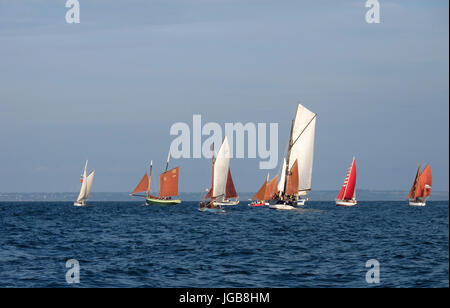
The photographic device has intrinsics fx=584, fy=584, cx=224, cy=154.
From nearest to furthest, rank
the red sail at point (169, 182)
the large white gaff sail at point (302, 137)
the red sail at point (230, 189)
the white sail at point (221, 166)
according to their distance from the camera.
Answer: the white sail at point (221, 166) → the large white gaff sail at point (302, 137) → the red sail at point (230, 189) → the red sail at point (169, 182)

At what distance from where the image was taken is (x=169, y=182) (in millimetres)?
144875

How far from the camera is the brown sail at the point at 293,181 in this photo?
97.6m

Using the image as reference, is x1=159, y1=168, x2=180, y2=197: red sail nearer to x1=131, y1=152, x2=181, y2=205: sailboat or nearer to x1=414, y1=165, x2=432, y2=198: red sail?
x1=131, y1=152, x2=181, y2=205: sailboat

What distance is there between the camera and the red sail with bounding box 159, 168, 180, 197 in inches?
5613

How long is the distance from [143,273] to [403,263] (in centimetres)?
1398

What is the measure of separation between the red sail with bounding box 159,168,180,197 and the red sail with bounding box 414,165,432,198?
204 feet

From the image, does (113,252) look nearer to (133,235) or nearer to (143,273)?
(143,273)

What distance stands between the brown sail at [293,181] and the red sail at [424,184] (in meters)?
59.1

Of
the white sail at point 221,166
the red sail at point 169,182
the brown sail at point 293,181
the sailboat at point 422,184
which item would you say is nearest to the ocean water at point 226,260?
the white sail at point 221,166
